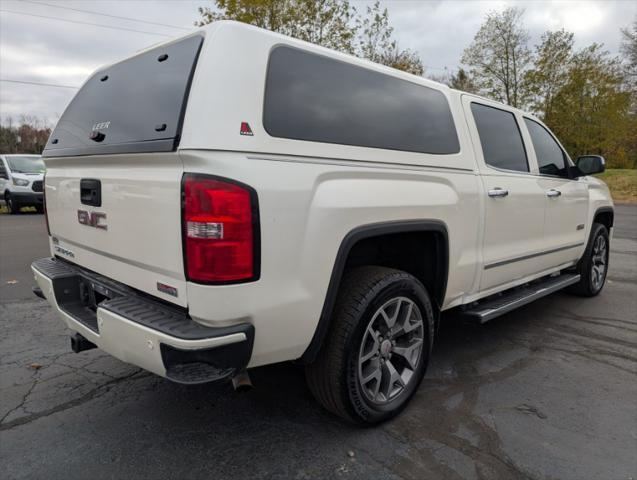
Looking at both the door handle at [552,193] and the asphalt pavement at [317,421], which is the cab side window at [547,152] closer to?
the door handle at [552,193]

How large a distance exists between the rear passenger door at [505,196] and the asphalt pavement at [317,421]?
2.38 ft

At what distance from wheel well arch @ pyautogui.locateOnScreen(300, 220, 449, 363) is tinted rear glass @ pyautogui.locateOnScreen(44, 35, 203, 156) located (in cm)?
105

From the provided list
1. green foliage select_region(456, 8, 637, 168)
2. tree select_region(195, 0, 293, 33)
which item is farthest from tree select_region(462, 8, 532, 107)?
tree select_region(195, 0, 293, 33)

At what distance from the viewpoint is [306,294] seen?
209 cm

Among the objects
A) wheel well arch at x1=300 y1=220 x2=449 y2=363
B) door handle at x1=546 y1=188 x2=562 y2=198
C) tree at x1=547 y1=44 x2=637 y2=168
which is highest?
tree at x1=547 y1=44 x2=637 y2=168

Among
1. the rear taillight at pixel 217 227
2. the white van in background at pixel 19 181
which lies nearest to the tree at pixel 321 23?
the white van in background at pixel 19 181

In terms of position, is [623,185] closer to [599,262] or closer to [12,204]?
[599,262]

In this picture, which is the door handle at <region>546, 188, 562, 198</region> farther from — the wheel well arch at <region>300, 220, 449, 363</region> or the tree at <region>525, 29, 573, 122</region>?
the tree at <region>525, 29, 573, 122</region>

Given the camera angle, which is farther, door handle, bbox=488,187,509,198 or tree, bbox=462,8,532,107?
tree, bbox=462,8,532,107

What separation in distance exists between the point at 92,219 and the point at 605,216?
547cm

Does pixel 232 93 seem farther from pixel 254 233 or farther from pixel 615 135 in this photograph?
pixel 615 135

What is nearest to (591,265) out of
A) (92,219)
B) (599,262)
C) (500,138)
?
(599,262)

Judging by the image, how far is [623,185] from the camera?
23.8 m

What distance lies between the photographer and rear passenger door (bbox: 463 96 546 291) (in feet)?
10.7
